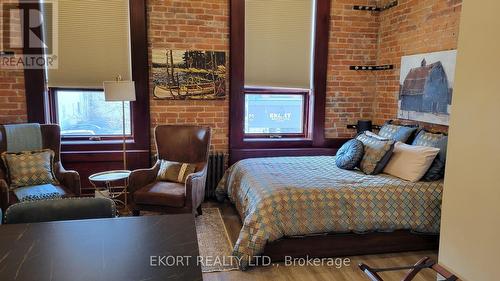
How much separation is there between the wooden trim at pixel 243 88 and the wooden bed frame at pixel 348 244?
1844 millimetres

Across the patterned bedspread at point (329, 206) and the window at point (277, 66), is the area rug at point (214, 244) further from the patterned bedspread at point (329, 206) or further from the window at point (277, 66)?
the window at point (277, 66)

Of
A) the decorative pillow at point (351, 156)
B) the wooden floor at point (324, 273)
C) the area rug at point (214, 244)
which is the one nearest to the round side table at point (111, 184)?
the area rug at point (214, 244)

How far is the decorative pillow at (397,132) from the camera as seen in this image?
13.0 feet

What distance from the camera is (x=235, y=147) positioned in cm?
469

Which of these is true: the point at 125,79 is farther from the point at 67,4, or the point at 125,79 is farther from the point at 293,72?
the point at 293,72

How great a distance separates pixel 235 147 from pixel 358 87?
1858 millimetres

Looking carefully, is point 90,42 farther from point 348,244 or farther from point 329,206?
point 348,244

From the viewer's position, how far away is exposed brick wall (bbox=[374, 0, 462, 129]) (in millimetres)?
3705

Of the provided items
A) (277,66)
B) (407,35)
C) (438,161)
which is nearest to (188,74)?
(277,66)

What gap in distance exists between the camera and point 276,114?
4.89 m

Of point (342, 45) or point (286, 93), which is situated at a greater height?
point (342, 45)

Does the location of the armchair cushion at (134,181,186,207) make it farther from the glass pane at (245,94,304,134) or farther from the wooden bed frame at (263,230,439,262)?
the glass pane at (245,94,304,134)

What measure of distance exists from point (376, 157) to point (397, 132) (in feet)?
2.13

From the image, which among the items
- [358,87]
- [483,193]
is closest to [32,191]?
[483,193]
